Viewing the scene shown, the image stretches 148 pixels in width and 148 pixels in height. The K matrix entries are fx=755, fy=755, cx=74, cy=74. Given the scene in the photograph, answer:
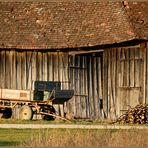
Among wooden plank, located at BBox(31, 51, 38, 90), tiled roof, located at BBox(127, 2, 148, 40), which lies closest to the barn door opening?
wooden plank, located at BBox(31, 51, 38, 90)

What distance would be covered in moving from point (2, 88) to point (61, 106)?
9.34ft

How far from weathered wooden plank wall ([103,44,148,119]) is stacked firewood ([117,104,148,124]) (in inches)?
55.9

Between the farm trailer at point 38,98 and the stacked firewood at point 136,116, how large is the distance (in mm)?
2448

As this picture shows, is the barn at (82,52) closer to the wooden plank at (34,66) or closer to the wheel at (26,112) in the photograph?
the wooden plank at (34,66)

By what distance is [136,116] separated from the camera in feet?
103

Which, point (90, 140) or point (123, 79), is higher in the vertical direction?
point (123, 79)

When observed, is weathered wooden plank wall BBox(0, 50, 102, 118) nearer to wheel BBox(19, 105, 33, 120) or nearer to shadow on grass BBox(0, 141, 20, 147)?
wheel BBox(19, 105, 33, 120)

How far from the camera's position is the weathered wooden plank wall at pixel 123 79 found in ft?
110

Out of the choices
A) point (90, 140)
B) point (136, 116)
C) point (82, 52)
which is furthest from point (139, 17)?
point (90, 140)

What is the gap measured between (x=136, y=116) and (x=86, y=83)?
454cm

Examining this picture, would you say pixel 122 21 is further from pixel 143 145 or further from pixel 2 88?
pixel 143 145

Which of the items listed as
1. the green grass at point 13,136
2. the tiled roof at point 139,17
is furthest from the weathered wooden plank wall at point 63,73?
the green grass at point 13,136

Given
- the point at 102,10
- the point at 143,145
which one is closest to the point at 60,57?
the point at 102,10

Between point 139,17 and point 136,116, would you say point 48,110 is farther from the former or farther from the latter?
point 139,17
